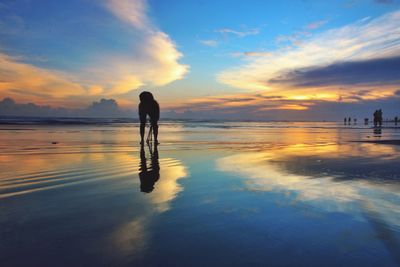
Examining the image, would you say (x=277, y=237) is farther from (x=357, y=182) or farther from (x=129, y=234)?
(x=357, y=182)

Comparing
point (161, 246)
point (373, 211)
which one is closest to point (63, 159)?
point (161, 246)

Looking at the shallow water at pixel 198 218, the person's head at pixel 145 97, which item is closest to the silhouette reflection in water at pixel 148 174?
the shallow water at pixel 198 218

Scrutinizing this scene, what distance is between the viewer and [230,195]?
4.57 m

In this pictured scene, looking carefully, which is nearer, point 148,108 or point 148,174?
point 148,174

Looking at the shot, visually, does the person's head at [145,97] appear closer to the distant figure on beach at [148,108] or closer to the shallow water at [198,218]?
the distant figure on beach at [148,108]

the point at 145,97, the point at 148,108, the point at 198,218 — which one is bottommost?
the point at 198,218

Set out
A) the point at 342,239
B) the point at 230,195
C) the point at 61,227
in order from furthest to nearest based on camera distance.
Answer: the point at 230,195
the point at 61,227
the point at 342,239

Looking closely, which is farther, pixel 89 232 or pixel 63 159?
pixel 63 159

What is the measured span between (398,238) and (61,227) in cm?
323

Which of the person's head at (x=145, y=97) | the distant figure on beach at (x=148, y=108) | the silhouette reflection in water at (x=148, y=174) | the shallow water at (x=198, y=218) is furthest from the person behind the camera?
the person's head at (x=145, y=97)

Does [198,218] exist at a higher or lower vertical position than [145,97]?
lower

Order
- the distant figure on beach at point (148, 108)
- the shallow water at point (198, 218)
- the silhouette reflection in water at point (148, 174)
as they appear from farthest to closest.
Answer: the distant figure on beach at point (148, 108) → the silhouette reflection in water at point (148, 174) → the shallow water at point (198, 218)

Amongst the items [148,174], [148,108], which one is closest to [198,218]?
[148,174]

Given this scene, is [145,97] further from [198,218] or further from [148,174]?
[198,218]
